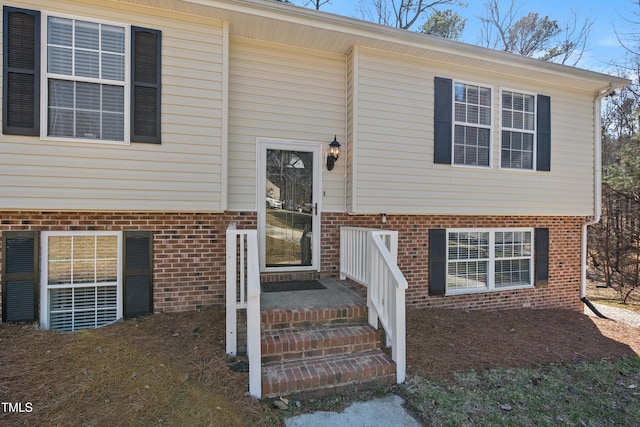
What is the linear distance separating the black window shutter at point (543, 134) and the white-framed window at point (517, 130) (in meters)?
0.10

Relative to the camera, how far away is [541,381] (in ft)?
11.3

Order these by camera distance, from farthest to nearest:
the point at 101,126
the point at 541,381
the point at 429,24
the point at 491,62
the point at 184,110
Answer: the point at 429,24 < the point at 491,62 < the point at 184,110 < the point at 101,126 < the point at 541,381

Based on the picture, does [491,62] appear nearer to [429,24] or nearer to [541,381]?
[541,381]

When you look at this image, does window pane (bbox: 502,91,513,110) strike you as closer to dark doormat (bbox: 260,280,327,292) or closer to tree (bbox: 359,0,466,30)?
dark doormat (bbox: 260,280,327,292)

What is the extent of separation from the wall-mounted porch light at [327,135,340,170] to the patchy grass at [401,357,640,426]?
3.17 m

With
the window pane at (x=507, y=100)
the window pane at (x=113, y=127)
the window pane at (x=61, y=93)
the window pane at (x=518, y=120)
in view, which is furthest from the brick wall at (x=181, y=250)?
the window pane at (x=518, y=120)

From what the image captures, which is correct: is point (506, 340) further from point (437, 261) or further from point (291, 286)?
point (291, 286)

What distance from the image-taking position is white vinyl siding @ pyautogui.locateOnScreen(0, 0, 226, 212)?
368cm

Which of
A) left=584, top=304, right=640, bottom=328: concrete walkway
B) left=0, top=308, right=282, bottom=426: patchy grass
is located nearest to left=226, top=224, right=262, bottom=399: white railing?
left=0, top=308, right=282, bottom=426: patchy grass

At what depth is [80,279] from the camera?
4.07 m

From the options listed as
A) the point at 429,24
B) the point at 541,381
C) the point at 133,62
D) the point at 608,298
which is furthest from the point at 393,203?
the point at 429,24

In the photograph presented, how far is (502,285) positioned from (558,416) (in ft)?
11.7

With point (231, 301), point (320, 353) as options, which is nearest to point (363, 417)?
point (320, 353)

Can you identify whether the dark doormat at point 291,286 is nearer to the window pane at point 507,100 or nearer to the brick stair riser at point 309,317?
the brick stair riser at point 309,317
